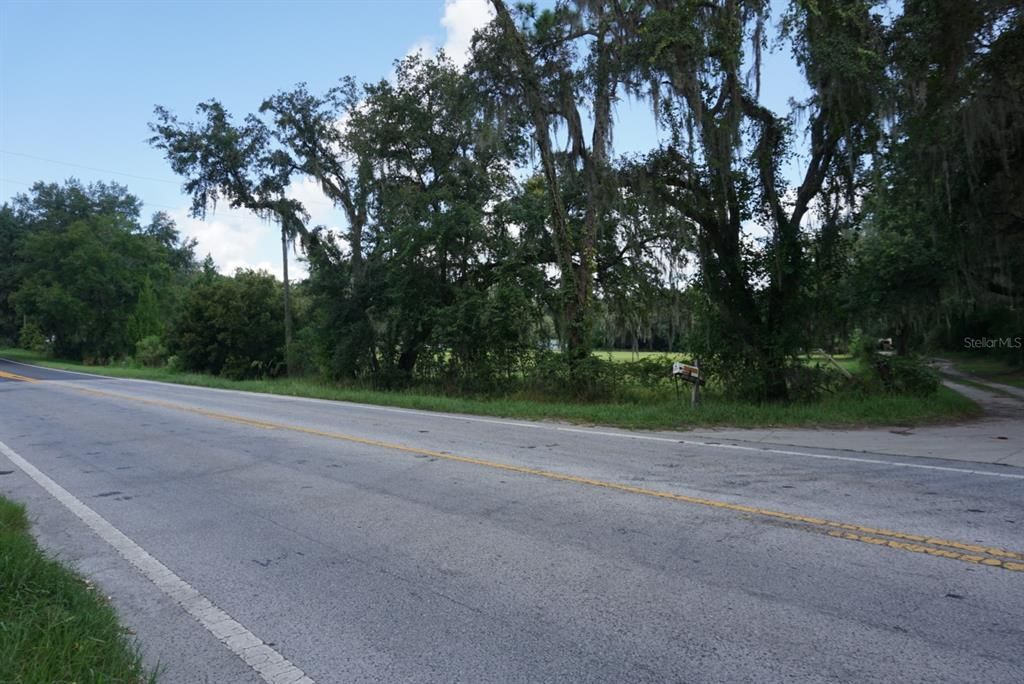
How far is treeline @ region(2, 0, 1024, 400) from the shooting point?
1327cm

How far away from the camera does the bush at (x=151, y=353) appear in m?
48.4

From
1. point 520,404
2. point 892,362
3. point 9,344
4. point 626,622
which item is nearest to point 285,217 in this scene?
point 520,404

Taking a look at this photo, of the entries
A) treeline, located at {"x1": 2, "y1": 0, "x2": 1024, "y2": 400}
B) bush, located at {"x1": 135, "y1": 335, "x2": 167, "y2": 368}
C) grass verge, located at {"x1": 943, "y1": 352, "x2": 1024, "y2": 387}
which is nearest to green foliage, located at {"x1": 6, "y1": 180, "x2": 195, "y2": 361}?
bush, located at {"x1": 135, "y1": 335, "x2": 167, "y2": 368}

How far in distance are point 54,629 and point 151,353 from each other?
169 ft

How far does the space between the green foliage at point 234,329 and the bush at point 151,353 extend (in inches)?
421

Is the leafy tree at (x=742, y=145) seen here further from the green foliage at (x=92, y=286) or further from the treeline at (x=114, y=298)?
the green foliage at (x=92, y=286)

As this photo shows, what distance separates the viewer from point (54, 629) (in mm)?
3504

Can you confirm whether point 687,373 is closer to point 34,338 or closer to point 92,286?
point 92,286

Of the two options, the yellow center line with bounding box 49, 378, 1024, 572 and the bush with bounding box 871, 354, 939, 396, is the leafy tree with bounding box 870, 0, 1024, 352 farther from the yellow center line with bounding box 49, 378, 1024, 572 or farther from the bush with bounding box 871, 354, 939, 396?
the yellow center line with bounding box 49, 378, 1024, 572

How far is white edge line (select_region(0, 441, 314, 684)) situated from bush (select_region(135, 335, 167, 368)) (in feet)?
151

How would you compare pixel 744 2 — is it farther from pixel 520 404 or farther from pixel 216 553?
pixel 216 553

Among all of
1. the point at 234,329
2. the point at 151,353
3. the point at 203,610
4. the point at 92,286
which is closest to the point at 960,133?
the point at 203,610

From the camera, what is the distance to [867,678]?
3178mm

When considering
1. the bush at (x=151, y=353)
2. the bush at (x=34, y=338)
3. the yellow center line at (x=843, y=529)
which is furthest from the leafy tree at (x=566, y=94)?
the bush at (x=34, y=338)
